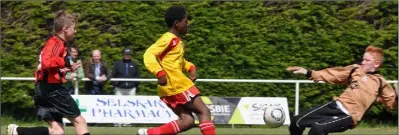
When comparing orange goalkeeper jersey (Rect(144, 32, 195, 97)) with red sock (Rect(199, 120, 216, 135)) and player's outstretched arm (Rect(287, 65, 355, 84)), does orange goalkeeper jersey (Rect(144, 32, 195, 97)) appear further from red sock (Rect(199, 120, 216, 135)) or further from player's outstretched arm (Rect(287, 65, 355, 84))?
player's outstretched arm (Rect(287, 65, 355, 84))

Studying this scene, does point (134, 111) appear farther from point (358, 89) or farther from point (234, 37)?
point (358, 89)

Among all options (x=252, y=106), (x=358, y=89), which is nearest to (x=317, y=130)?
(x=358, y=89)

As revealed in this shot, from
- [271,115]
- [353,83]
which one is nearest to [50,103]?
[271,115]

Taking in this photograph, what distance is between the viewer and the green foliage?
17.7 meters

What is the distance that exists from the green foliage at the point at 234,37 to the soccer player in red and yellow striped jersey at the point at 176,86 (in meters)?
7.83

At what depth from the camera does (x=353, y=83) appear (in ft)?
33.2

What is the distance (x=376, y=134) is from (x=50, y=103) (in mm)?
6732

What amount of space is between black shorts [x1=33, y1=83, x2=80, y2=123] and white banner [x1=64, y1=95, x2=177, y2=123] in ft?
21.0

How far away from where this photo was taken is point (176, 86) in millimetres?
9625

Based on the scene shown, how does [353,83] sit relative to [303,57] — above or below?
above

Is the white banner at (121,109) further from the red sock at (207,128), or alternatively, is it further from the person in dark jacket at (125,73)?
the red sock at (207,128)

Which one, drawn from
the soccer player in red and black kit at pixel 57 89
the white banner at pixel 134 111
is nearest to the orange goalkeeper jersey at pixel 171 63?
the soccer player in red and black kit at pixel 57 89

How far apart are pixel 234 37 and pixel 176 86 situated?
26.9 ft

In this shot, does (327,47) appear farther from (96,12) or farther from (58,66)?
(58,66)
